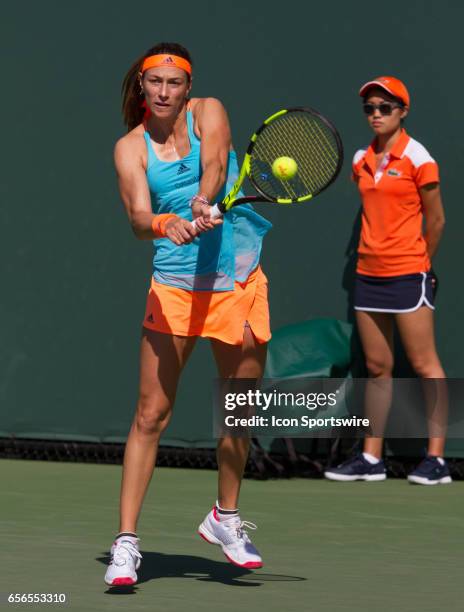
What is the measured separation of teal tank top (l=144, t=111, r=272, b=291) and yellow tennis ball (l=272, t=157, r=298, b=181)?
160 mm

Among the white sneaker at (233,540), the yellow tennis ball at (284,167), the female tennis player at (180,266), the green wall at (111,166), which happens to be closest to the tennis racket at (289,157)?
the yellow tennis ball at (284,167)

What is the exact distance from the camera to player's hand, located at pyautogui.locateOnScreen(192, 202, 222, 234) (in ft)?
14.3

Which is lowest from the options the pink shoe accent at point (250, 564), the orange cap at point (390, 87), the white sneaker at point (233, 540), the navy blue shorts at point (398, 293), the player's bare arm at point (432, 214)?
the pink shoe accent at point (250, 564)

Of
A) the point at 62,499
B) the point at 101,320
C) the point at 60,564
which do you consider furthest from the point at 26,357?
the point at 60,564

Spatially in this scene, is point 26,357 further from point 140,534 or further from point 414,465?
point 140,534

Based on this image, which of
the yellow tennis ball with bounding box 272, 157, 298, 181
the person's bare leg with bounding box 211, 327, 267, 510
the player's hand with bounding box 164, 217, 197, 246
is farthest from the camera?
the yellow tennis ball with bounding box 272, 157, 298, 181

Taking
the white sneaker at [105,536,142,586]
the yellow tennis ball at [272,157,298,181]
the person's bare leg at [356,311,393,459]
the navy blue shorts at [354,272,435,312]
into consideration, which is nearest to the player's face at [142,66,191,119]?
the yellow tennis ball at [272,157,298,181]

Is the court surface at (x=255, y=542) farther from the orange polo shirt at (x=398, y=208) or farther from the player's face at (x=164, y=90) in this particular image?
the player's face at (x=164, y=90)

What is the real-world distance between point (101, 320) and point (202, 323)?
316 centimetres

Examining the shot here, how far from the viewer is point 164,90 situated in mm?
4613

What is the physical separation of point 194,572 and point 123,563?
0.41 metres

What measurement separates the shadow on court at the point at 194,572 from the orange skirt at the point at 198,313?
0.71 meters

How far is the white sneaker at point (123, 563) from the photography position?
4.41 m

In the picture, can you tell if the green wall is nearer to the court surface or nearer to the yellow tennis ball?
the court surface
